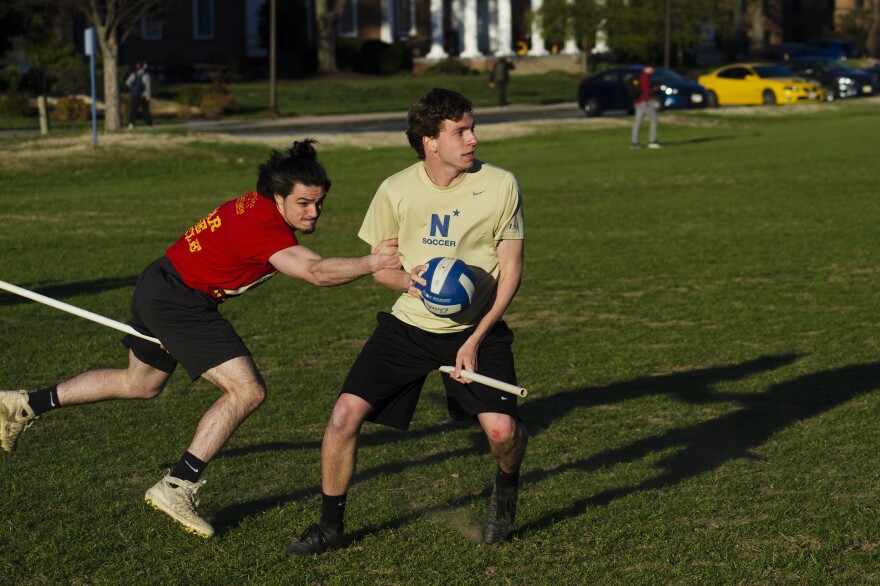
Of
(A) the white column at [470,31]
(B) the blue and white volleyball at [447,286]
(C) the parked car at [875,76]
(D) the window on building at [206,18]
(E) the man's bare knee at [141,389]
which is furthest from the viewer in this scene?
(A) the white column at [470,31]

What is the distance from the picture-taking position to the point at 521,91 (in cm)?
6256

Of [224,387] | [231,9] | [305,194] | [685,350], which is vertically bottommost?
[685,350]

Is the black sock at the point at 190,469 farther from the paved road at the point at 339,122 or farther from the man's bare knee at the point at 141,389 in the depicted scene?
the paved road at the point at 339,122

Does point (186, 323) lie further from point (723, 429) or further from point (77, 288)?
point (77, 288)

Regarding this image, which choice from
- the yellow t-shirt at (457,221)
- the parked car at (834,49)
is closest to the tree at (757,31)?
the parked car at (834,49)

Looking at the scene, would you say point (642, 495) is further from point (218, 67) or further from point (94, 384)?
point (218, 67)

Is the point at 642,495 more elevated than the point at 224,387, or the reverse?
the point at 224,387

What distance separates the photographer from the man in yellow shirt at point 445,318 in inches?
240

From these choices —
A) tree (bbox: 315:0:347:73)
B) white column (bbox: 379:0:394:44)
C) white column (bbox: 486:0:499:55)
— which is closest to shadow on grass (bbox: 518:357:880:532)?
tree (bbox: 315:0:347:73)

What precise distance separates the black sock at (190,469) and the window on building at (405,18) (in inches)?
2892

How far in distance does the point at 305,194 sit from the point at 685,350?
5535 millimetres

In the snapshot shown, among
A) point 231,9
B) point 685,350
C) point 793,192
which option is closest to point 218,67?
point 231,9

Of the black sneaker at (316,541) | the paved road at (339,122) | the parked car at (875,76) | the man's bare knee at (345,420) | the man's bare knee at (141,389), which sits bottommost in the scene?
the black sneaker at (316,541)

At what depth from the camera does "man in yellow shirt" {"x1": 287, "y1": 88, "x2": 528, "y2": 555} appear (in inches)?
240
